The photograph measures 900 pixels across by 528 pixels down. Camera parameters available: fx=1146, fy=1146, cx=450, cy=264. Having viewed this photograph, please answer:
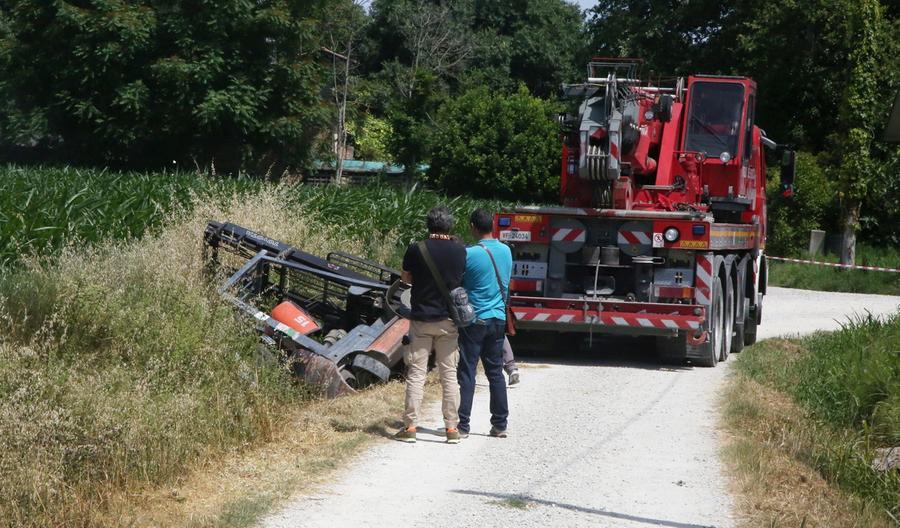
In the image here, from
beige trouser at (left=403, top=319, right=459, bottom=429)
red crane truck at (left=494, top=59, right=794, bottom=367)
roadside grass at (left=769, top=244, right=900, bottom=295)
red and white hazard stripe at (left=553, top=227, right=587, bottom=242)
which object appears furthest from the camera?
roadside grass at (left=769, top=244, right=900, bottom=295)

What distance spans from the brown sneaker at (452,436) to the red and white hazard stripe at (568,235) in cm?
535

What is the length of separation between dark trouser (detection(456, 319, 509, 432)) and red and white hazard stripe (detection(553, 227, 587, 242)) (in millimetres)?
4738

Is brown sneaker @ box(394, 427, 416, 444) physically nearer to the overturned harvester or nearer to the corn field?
the overturned harvester

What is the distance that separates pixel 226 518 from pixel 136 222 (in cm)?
958

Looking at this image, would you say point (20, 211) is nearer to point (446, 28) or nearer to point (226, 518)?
point (226, 518)

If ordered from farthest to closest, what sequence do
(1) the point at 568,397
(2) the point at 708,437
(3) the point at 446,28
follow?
(3) the point at 446,28
(1) the point at 568,397
(2) the point at 708,437

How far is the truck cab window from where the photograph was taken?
15578 mm

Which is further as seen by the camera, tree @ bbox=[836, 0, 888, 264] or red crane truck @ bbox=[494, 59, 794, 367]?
tree @ bbox=[836, 0, 888, 264]

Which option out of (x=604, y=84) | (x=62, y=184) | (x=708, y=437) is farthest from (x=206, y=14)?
(x=708, y=437)

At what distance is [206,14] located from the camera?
112 feet

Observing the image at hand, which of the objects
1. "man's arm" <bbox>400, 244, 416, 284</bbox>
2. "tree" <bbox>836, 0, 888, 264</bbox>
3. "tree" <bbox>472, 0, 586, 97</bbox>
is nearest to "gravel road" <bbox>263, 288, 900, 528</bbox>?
"man's arm" <bbox>400, 244, 416, 284</bbox>

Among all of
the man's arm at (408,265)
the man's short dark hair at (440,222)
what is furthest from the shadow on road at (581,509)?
the man's short dark hair at (440,222)

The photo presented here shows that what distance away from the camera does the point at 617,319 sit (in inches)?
530

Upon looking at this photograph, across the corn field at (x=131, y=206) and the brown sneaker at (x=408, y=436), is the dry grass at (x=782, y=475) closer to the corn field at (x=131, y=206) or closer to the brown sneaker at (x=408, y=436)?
the brown sneaker at (x=408, y=436)
